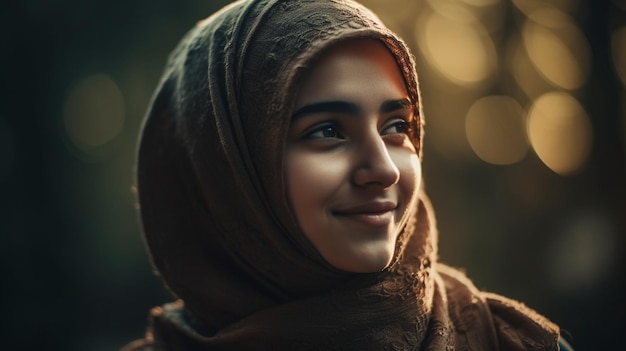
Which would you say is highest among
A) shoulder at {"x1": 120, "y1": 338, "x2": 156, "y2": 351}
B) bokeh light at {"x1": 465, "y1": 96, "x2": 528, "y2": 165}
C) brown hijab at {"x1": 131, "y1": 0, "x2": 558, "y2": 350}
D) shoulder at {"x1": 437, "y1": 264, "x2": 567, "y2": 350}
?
brown hijab at {"x1": 131, "y1": 0, "x2": 558, "y2": 350}

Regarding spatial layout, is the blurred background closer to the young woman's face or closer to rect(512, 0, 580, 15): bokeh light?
rect(512, 0, 580, 15): bokeh light

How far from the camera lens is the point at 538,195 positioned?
25.9 feet

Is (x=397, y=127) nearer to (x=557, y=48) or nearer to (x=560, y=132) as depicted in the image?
(x=560, y=132)

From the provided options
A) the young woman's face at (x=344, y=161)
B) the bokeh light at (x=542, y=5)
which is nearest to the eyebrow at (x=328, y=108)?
the young woman's face at (x=344, y=161)

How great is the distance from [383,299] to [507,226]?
673 cm

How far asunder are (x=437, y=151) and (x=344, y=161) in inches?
268

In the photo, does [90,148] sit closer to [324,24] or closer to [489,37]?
[489,37]

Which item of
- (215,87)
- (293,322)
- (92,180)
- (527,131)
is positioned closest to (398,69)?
(215,87)

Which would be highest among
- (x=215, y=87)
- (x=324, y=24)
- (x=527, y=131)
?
(x=324, y=24)

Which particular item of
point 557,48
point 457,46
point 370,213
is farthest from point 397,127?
point 457,46

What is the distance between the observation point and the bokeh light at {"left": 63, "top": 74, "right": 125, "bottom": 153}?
7.67 m

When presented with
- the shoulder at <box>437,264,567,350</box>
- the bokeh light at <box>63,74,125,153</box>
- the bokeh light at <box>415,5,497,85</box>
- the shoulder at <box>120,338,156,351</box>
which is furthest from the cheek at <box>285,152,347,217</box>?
the bokeh light at <box>415,5,497,85</box>

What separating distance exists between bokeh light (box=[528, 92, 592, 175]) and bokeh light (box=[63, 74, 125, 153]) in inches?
202

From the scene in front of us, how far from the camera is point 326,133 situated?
159cm
